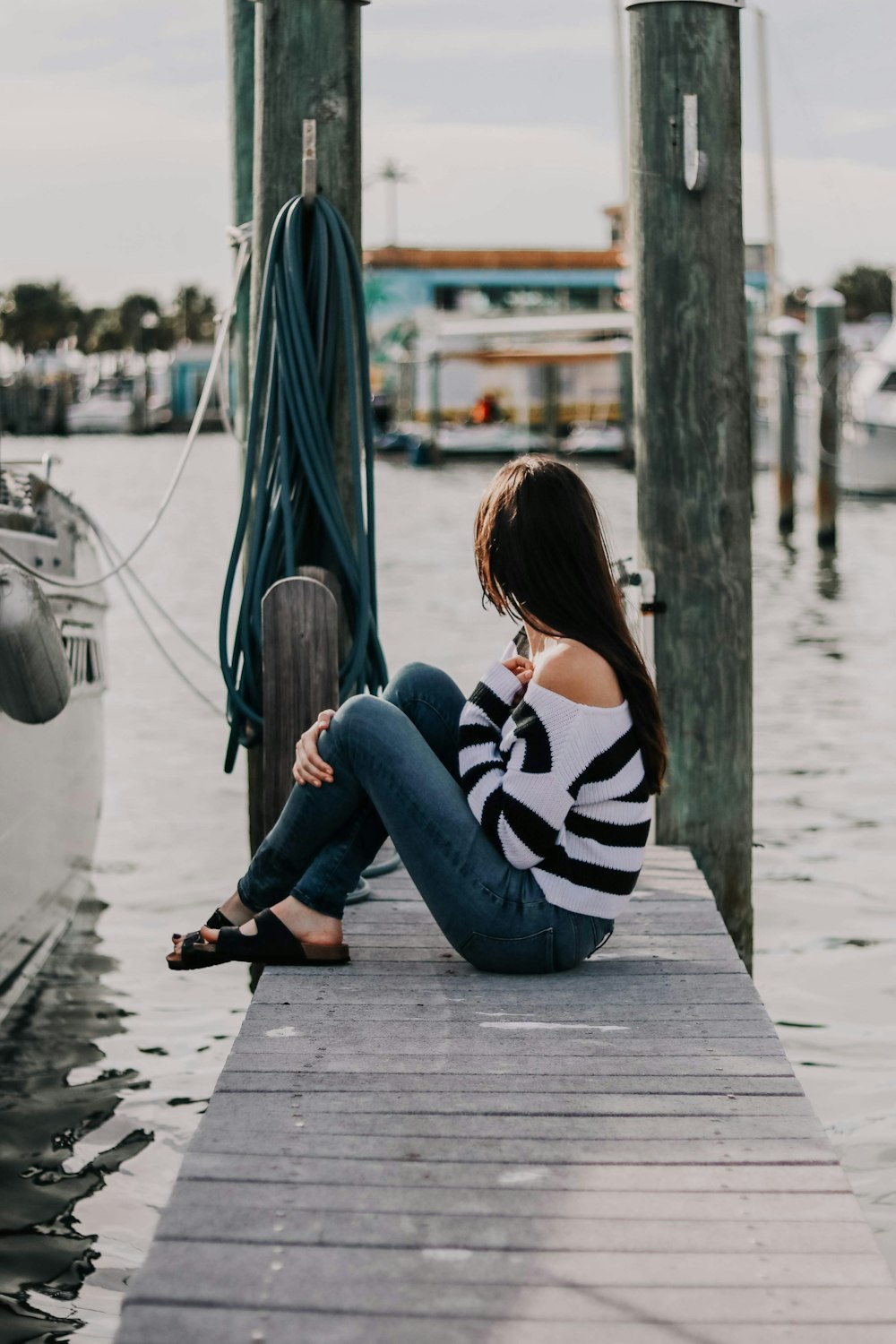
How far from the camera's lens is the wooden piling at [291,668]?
437cm

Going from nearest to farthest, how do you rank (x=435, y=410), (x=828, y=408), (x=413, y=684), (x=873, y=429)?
(x=413, y=684) < (x=828, y=408) < (x=873, y=429) < (x=435, y=410)

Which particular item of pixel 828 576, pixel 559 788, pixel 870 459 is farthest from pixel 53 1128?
pixel 870 459

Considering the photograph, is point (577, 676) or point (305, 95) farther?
point (305, 95)

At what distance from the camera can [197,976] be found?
6.12 m

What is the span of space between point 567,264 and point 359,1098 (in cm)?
6401

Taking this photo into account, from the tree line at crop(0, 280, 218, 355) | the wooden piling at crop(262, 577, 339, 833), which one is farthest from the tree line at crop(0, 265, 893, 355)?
the wooden piling at crop(262, 577, 339, 833)

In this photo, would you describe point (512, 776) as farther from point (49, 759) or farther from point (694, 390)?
point (49, 759)

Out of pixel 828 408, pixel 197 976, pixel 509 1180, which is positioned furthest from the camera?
pixel 828 408

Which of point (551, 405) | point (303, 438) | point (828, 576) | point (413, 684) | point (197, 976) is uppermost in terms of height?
point (551, 405)

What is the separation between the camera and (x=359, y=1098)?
2.99 metres

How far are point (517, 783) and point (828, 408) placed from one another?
16899 millimetres

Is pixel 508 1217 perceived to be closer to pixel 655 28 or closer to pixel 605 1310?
pixel 605 1310

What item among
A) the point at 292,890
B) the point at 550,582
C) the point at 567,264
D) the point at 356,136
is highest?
the point at 567,264

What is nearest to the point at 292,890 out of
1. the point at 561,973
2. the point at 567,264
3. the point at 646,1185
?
the point at 561,973
